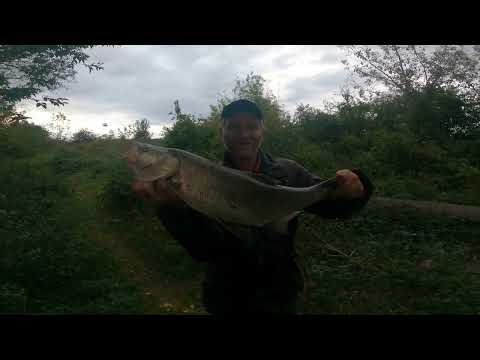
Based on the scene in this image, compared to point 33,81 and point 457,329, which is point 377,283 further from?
point 33,81

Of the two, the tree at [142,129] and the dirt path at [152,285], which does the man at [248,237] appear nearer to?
the dirt path at [152,285]

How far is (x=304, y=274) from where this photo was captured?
2316 millimetres

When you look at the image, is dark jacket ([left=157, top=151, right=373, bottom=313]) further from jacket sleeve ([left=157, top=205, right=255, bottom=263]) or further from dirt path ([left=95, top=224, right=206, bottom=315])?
dirt path ([left=95, top=224, right=206, bottom=315])

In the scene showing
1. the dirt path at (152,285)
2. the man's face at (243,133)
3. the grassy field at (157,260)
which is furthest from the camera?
the dirt path at (152,285)

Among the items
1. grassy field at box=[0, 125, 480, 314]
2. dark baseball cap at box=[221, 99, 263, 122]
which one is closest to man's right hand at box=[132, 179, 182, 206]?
dark baseball cap at box=[221, 99, 263, 122]

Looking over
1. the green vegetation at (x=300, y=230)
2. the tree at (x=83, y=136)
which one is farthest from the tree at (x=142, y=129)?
the tree at (x=83, y=136)

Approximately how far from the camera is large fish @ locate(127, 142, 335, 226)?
2.04m

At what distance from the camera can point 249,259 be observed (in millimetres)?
2277

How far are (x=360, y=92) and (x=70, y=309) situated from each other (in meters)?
13.7

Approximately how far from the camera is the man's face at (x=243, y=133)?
8.02 feet

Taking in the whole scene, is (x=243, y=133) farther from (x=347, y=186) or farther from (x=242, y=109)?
(x=347, y=186)

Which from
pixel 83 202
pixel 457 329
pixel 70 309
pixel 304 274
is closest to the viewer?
pixel 457 329

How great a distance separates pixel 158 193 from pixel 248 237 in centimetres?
58
